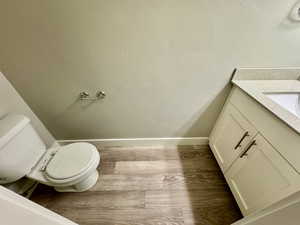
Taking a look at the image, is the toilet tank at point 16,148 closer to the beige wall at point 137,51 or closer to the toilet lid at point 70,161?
the toilet lid at point 70,161

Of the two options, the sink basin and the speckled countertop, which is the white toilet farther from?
the sink basin

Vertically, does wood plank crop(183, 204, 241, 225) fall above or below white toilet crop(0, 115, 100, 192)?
below

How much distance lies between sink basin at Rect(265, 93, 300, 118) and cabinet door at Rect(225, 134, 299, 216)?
40 cm

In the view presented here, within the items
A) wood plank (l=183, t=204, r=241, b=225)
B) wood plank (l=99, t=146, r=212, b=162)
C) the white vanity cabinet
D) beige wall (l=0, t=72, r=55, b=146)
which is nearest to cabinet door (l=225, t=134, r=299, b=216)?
the white vanity cabinet

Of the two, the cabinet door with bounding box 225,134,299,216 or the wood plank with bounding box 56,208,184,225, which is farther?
the wood plank with bounding box 56,208,184,225

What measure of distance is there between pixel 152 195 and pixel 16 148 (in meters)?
1.12

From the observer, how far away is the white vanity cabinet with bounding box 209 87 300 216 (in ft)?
2.52

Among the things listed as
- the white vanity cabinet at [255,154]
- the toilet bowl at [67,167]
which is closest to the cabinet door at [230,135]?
the white vanity cabinet at [255,154]

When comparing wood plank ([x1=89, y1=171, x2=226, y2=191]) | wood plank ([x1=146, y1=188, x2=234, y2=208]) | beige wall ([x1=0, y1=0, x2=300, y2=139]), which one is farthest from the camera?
wood plank ([x1=89, y1=171, x2=226, y2=191])

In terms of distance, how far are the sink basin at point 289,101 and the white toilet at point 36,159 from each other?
1.49 metres

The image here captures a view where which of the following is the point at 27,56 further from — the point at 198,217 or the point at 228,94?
the point at 198,217

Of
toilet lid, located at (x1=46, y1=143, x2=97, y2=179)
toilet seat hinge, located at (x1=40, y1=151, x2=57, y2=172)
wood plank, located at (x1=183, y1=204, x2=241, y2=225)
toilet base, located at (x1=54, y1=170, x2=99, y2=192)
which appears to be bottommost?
wood plank, located at (x1=183, y1=204, x2=241, y2=225)

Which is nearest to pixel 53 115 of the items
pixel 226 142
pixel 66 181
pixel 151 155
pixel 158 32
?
pixel 66 181

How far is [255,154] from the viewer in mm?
970
